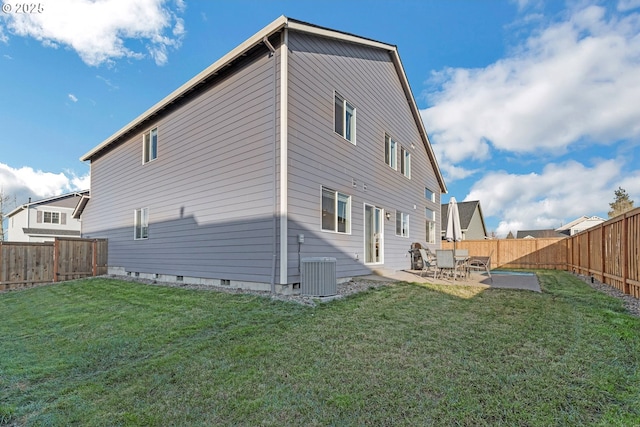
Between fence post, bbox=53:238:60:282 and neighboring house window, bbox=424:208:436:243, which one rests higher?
neighboring house window, bbox=424:208:436:243

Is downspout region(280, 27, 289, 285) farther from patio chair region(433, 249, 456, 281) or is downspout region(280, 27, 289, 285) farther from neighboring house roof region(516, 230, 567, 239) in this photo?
neighboring house roof region(516, 230, 567, 239)

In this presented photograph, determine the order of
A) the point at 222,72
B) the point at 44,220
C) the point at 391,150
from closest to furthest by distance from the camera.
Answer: the point at 222,72
the point at 391,150
the point at 44,220

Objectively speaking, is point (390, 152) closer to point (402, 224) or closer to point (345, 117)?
point (402, 224)

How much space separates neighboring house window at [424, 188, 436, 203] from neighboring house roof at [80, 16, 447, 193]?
315 centimetres

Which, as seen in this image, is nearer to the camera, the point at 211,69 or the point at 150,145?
the point at 211,69

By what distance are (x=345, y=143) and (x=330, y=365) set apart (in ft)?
23.4

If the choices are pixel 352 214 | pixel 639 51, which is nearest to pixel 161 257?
pixel 352 214

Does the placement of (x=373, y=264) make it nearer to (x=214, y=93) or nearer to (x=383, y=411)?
(x=214, y=93)

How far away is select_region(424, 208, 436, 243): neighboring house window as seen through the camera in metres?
17.3

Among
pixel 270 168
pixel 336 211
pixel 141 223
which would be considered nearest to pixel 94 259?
pixel 141 223

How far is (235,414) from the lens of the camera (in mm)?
2562

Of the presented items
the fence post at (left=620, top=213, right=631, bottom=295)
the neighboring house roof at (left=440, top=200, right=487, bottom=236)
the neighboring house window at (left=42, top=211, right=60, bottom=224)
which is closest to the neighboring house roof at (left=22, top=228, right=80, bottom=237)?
the neighboring house window at (left=42, top=211, right=60, bottom=224)

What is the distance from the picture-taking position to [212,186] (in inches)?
354

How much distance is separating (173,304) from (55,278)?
9315mm
